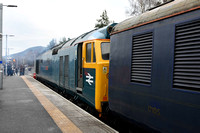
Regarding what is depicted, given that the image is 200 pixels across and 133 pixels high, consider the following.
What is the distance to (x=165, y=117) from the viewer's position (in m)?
3.56

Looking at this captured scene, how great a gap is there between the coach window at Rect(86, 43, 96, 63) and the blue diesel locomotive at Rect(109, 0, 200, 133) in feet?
5.77

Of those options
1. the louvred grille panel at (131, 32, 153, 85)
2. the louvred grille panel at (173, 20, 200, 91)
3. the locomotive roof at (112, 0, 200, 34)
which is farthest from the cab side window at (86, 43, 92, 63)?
the louvred grille panel at (173, 20, 200, 91)

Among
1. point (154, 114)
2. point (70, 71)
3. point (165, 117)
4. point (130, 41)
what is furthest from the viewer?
point (70, 71)

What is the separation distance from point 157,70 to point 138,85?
656mm

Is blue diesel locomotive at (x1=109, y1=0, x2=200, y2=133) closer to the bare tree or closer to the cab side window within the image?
the cab side window

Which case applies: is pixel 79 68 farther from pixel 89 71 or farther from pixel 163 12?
pixel 163 12

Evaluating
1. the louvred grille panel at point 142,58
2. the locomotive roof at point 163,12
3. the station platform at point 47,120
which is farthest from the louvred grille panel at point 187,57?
the station platform at point 47,120

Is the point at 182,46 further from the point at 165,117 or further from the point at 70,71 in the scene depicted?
the point at 70,71

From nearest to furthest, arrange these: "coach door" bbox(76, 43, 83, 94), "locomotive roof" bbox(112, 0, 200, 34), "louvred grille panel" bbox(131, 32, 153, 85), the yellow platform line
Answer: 1. "locomotive roof" bbox(112, 0, 200, 34)
2. "louvred grille panel" bbox(131, 32, 153, 85)
3. the yellow platform line
4. "coach door" bbox(76, 43, 83, 94)

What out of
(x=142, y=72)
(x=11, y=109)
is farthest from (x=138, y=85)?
(x=11, y=109)

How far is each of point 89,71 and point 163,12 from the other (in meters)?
3.47

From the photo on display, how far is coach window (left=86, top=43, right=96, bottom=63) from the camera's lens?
6.86 m

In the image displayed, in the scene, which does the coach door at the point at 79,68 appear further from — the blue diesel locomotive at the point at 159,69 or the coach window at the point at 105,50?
the blue diesel locomotive at the point at 159,69

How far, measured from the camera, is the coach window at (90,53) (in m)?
6.86
